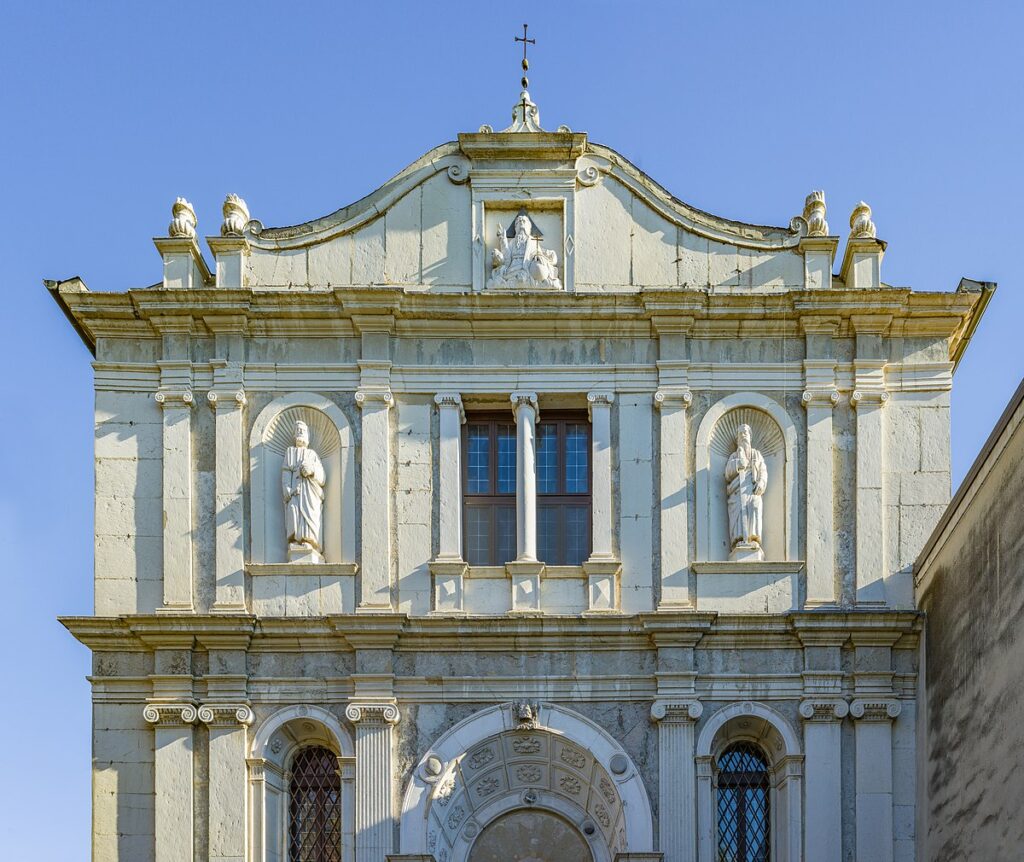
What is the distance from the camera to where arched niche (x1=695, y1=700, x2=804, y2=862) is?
67.1 feet

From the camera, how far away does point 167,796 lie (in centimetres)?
2044

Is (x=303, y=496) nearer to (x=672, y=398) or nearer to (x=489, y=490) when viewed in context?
(x=489, y=490)

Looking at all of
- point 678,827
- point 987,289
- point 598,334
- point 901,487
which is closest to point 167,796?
point 678,827

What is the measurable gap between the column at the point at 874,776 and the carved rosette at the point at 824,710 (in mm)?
120

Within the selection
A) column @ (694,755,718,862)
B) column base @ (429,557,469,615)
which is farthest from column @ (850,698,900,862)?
column base @ (429,557,469,615)

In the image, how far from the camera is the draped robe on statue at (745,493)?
21.1 metres

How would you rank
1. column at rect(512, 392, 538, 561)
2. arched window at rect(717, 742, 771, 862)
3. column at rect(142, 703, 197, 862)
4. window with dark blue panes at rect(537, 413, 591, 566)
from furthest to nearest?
window with dark blue panes at rect(537, 413, 591, 566) → column at rect(512, 392, 538, 561) → arched window at rect(717, 742, 771, 862) → column at rect(142, 703, 197, 862)

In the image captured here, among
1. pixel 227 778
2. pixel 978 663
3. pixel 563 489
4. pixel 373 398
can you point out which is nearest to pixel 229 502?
pixel 373 398

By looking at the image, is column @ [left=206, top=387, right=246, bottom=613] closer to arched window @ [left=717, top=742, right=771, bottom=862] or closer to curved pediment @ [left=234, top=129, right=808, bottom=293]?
curved pediment @ [left=234, top=129, right=808, bottom=293]

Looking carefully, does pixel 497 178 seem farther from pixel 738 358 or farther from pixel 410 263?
pixel 738 358

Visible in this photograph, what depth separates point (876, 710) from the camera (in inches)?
810

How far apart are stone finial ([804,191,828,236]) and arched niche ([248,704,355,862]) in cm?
796

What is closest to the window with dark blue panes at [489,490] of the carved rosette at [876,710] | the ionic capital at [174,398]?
the ionic capital at [174,398]

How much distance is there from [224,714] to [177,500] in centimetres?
252
